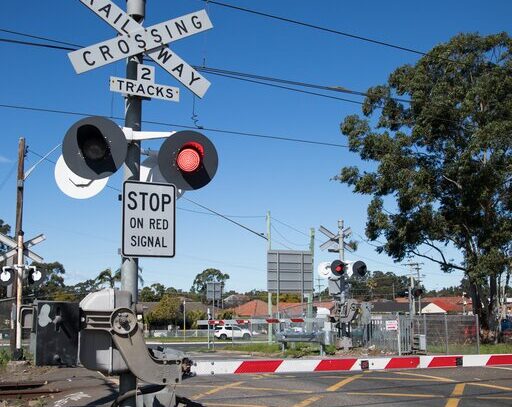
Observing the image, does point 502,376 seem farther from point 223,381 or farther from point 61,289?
point 61,289

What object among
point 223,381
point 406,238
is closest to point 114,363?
point 223,381

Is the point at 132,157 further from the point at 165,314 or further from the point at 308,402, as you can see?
the point at 165,314

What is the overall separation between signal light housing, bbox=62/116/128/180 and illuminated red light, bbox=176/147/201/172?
51cm

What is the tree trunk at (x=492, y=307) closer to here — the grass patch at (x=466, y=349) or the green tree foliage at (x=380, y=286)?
the grass patch at (x=466, y=349)

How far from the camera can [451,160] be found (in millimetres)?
26672

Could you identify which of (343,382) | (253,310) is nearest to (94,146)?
(343,382)

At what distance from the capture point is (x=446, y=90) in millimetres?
26484

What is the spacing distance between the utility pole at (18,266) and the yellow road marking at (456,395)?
37.9 ft

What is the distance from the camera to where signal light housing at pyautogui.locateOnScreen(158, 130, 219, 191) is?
544cm

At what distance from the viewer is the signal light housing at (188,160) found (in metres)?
Result: 5.44

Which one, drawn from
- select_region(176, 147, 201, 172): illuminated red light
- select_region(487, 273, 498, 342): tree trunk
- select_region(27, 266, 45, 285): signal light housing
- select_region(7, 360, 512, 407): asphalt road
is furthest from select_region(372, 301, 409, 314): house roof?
select_region(176, 147, 201, 172): illuminated red light

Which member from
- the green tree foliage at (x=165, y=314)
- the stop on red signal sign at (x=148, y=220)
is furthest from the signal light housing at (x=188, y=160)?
the green tree foliage at (x=165, y=314)

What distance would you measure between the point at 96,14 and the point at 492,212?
23.5 metres

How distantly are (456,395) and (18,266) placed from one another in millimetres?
14884
